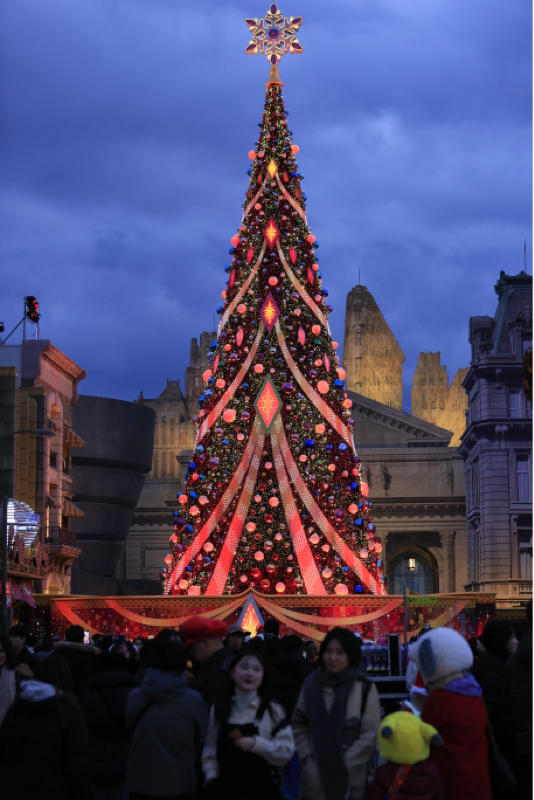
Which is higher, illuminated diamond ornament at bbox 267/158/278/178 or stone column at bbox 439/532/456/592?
illuminated diamond ornament at bbox 267/158/278/178

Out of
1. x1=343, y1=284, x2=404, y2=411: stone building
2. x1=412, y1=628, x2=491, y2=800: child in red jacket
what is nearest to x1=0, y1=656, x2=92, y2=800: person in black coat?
x1=412, y1=628, x2=491, y2=800: child in red jacket

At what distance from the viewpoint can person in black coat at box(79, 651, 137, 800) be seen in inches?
313

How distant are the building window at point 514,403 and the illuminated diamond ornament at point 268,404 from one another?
3604 centimetres

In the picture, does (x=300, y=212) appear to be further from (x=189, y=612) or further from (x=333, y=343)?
(x=189, y=612)

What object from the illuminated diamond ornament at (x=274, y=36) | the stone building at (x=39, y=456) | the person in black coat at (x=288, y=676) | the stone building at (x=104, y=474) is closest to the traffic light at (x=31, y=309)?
the stone building at (x=39, y=456)

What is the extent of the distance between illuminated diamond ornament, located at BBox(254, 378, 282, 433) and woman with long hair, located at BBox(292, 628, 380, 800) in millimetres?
16889

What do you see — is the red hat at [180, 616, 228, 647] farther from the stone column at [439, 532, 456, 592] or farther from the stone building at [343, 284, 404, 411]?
the stone building at [343, 284, 404, 411]

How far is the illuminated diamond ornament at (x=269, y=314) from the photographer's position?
81.3 feet

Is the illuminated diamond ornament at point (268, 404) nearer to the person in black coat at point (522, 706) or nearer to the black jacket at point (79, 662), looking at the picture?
the black jacket at point (79, 662)

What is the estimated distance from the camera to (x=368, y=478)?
232 ft

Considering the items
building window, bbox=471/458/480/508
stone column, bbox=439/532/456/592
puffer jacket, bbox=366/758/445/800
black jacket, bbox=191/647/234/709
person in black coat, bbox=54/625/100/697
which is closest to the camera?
puffer jacket, bbox=366/758/445/800

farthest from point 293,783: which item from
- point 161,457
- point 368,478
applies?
point 161,457

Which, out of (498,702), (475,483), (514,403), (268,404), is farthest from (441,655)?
(475,483)

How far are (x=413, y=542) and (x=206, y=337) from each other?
2091cm
